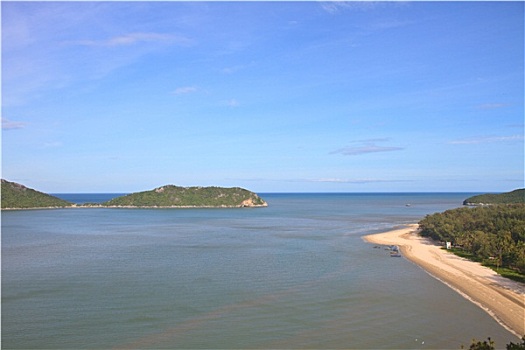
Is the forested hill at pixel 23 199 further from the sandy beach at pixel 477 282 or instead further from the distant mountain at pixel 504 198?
the distant mountain at pixel 504 198

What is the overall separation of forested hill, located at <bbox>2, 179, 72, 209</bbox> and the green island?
164240 mm

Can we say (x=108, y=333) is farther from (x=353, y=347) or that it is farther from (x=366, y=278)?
(x=366, y=278)

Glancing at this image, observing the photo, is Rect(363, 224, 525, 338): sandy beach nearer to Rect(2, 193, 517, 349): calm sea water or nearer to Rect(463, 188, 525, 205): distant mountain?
Rect(2, 193, 517, 349): calm sea water

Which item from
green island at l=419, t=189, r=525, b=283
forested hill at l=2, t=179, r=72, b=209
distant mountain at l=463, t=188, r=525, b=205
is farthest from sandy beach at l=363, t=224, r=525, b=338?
forested hill at l=2, t=179, r=72, b=209

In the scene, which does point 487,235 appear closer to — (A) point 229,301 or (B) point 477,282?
(B) point 477,282

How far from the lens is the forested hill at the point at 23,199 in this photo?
7096 inches

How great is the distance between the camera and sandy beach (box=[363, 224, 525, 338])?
29.2 metres

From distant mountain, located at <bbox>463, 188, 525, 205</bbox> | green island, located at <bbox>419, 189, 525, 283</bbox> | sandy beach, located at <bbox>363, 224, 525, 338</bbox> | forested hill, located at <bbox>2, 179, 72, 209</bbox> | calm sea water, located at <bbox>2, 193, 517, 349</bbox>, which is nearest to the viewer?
calm sea water, located at <bbox>2, 193, 517, 349</bbox>

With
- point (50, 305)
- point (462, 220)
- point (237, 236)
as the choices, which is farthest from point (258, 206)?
point (50, 305)

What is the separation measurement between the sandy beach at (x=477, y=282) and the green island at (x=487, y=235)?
5.71 ft

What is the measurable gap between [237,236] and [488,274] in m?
42.4

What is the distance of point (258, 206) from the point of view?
19862 centimetres

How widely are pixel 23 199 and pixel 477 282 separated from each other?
19082 centimetres

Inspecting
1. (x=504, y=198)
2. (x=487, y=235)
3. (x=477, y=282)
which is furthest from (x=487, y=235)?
(x=504, y=198)
